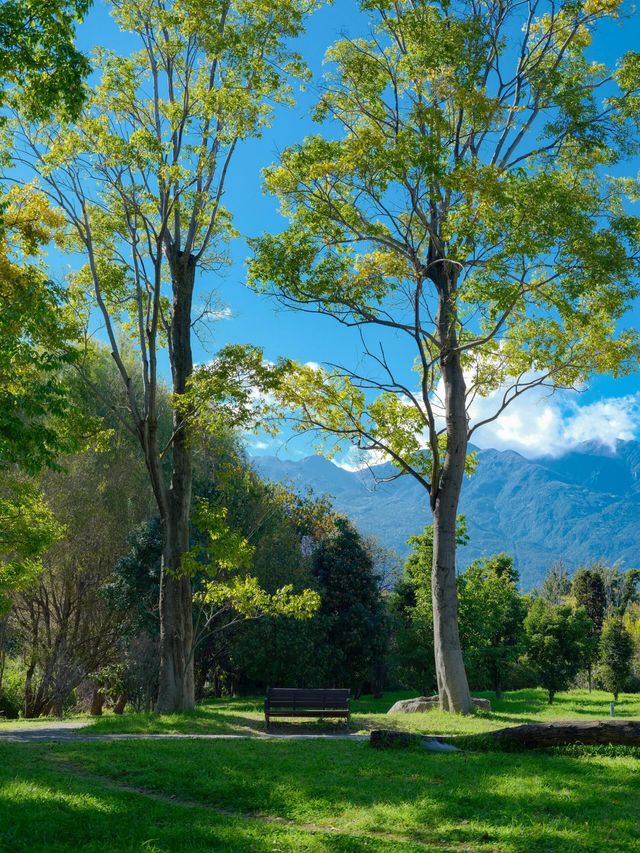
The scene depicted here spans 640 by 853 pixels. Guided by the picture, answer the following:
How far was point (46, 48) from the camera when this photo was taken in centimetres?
1002

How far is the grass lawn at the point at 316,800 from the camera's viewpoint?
5.71m

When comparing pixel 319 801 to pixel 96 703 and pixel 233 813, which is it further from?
pixel 96 703

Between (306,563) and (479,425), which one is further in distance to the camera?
(306,563)

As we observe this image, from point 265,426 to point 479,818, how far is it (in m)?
11.6

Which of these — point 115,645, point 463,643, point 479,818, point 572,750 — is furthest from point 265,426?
point 463,643

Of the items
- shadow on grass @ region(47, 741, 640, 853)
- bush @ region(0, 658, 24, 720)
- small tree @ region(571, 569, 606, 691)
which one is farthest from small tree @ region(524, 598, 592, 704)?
shadow on grass @ region(47, 741, 640, 853)

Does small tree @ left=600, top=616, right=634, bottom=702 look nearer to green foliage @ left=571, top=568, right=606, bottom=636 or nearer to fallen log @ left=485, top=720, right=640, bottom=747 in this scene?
green foliage @ left=571, top=568, right=606, bottom=636

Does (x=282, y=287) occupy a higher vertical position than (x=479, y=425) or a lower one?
higher

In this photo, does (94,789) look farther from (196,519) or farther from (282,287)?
(282,287)

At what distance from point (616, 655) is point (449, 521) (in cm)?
2931

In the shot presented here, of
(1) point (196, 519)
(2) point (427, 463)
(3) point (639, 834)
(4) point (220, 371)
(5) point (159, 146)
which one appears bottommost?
(3) point (639, 834)

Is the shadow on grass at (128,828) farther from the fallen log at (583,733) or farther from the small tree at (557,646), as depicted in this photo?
the small tree at (557,646)

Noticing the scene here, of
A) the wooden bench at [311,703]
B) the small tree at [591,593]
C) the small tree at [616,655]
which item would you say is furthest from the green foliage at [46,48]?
the small tree at [591,593]

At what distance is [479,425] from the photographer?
1791 cm
